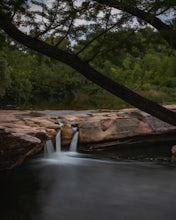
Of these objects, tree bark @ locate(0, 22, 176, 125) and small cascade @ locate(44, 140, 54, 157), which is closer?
tree bark @ locate(0, 22, 176, 125)

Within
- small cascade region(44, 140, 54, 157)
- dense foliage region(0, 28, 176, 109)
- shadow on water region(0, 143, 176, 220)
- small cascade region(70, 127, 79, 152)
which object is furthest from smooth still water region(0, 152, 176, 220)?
dense foliage region(0, 28, 176, 109)

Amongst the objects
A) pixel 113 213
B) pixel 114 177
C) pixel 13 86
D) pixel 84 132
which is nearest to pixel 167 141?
pixel 84 132

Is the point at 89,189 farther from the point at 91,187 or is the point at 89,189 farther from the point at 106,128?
the point at 106,128

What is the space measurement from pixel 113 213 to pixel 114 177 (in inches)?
113

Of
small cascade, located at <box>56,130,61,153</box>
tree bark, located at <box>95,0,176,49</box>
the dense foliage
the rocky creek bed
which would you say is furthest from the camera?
the dense foliage

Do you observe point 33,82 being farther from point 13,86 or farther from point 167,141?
point 167,141

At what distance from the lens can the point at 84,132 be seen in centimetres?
1297

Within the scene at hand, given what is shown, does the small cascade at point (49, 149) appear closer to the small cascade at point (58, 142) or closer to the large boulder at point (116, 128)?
the small cascade at point (58, 142)

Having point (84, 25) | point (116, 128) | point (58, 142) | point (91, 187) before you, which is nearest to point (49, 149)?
point (58, 142)

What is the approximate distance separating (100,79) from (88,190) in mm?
4964

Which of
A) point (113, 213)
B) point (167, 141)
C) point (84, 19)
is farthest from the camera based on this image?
point (167, 141)

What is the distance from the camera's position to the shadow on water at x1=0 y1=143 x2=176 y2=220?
6629mm

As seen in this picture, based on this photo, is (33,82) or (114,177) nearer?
(114,177)

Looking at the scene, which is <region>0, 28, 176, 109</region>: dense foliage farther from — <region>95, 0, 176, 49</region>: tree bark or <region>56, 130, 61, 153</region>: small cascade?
<region>95, 0, 176, 49</region>: tree bark
